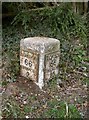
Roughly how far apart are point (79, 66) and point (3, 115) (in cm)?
136

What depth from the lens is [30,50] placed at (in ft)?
10.6

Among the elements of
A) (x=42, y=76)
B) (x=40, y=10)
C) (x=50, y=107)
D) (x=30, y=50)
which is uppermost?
(x=40, y=10)

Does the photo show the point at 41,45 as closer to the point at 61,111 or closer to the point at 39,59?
the point at 39,59

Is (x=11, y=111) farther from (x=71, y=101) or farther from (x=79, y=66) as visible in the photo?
(x=79, y=66)

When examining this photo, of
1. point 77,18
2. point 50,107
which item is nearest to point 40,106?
point 50,107

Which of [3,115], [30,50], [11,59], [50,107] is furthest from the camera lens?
[11,59]

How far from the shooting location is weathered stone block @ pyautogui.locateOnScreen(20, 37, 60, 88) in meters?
3.16

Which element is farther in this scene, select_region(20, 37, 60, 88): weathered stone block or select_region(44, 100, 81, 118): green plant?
select_region(20, 37, 60, 88): weathered stone block

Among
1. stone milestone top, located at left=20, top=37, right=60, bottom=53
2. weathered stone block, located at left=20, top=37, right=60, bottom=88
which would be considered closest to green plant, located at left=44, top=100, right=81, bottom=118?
weathered stone block, located at left=20, top=37, right=60, bottom=88

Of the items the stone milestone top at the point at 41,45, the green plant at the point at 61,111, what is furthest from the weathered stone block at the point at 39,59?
the green plant at the point at 61,111

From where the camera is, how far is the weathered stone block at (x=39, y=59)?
3.16 m

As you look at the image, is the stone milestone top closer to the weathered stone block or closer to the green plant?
the weathered stone block

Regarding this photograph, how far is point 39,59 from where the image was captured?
3166mm

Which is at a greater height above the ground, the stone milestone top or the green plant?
the stone milestone top
